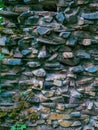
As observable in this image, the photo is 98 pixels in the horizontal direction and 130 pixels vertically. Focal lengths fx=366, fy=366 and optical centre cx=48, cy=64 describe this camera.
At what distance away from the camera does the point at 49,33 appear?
432 cm

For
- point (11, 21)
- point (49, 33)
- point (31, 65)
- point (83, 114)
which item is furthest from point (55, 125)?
point (11, 21)

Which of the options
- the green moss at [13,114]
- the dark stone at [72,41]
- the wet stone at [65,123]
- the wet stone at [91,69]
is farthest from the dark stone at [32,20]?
the wet stone at [65,123]

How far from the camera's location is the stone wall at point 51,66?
4309 mm

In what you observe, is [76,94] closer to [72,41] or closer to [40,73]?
[40,73]

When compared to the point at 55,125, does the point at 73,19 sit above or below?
above

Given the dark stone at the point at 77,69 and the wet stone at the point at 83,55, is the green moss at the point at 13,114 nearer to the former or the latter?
the dark stone at the point at 77,69

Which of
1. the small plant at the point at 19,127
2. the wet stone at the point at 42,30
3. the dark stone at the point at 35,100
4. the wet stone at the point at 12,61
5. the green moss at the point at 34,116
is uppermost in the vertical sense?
the wet stone at the point at 42,30

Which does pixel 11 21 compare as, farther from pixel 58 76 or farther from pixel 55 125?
pixel 55 125

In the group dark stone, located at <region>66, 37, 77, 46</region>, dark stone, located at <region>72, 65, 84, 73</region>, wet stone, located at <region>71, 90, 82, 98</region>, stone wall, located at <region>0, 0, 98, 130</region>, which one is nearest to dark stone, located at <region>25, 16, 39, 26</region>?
stone wall, located at <region>0, 0, 98, 130</region>

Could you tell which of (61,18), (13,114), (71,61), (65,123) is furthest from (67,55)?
(13,114)

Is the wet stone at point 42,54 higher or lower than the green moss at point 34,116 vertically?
higher

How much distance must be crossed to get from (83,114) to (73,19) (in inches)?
44.3

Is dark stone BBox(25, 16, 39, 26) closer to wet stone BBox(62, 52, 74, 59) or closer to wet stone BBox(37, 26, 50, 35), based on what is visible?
wet stone BBox(37, 26, 50, 35)

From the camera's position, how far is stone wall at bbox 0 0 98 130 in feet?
14.1
